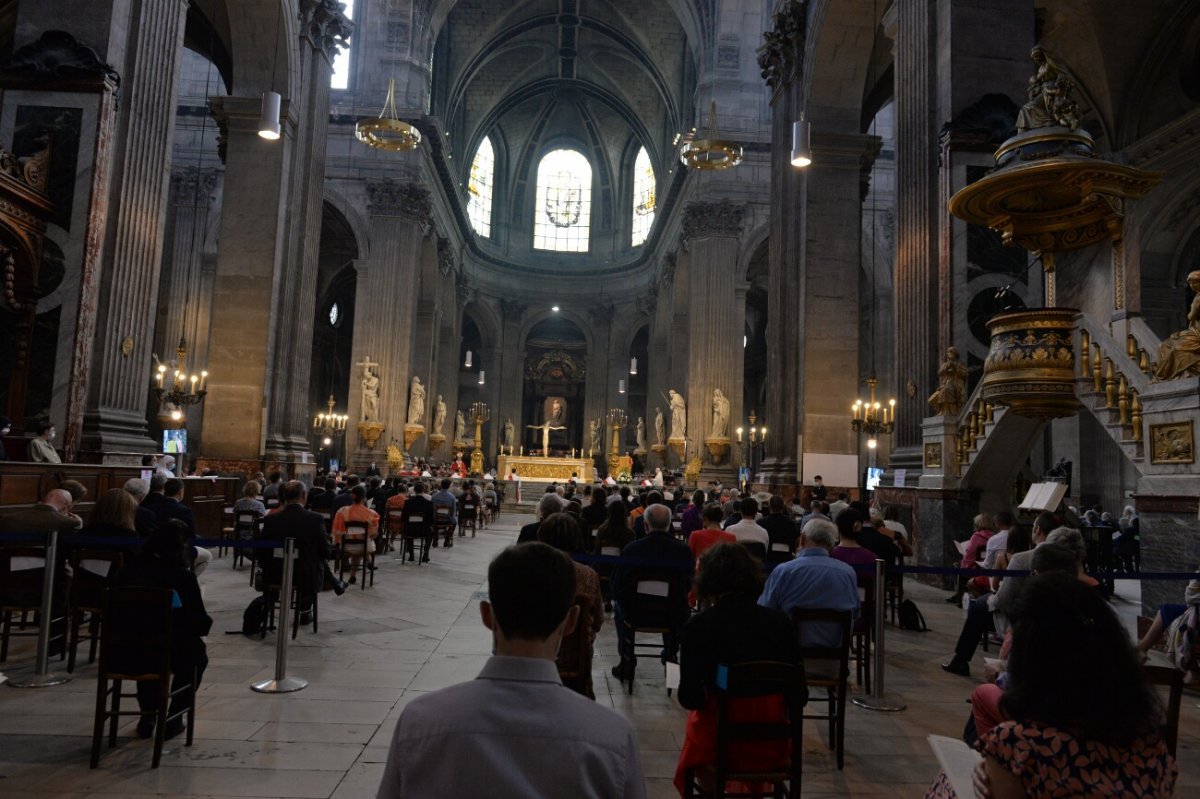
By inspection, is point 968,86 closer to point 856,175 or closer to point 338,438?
point 856,175

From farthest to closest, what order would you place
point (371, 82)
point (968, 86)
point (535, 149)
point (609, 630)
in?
point (535, 149)
point (371, 82)
point (968, 86)
point (609, 630)

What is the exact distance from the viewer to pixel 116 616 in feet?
14.8

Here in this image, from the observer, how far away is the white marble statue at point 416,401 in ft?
102

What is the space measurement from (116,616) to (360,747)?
4.91 feet

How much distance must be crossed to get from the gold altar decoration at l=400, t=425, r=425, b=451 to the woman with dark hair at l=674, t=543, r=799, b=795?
90.8ft

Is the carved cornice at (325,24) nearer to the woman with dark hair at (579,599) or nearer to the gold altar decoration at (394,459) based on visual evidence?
the gold altar decoration at (394,459)

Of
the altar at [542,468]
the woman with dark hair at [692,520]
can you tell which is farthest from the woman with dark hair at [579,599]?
the altar at [542,468]

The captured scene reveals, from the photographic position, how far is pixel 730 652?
11.5ft

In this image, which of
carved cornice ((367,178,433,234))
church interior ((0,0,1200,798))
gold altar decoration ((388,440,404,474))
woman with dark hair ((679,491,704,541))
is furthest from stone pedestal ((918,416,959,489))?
carved cornice ((367,178,433,234))

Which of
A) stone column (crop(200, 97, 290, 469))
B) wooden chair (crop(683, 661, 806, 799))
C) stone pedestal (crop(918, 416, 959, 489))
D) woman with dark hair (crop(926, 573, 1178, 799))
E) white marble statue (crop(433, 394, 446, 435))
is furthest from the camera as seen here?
white marble statue (crop(433, 394, 446, 435))

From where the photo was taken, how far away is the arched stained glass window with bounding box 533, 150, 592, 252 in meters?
48.9

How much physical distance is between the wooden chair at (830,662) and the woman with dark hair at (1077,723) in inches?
104

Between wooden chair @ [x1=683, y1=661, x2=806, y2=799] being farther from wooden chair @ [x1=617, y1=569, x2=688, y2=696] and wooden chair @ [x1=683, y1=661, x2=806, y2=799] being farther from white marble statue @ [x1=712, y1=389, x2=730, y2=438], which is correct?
white marble statue @ [x1=712, y1=389, x2=730, y2=438]

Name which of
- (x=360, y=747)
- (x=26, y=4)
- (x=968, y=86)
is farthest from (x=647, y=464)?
(x=360, y=747)
